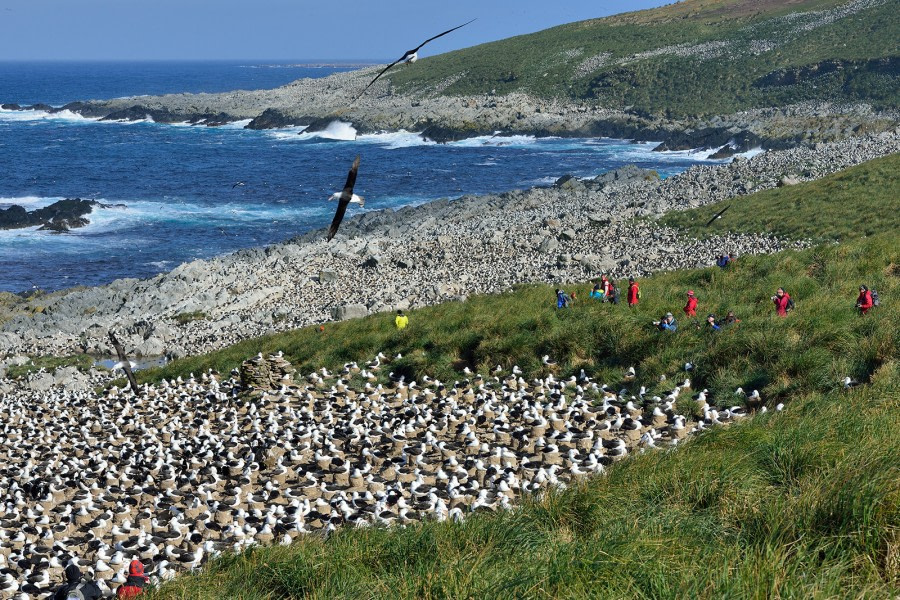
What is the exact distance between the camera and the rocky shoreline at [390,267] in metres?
32.8

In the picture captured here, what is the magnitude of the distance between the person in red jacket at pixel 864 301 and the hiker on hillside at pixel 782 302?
1.36m

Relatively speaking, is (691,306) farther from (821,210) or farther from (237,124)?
(237,124)

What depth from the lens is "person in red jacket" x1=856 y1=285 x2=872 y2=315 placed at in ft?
48.0

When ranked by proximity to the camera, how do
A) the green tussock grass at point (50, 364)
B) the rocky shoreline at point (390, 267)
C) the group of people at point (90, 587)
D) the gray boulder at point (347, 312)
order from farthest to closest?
the rocky shoreline at point (390, 267) < the green tussock grass at point (50, 364) < the gray boulder at point (347, 312) < the group of people at point (90, 587)

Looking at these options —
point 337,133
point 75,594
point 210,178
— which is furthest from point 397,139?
point 75,594

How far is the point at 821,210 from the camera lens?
35.1 metres

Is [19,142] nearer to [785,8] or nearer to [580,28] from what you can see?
[580,28]

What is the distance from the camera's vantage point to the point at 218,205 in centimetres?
6769

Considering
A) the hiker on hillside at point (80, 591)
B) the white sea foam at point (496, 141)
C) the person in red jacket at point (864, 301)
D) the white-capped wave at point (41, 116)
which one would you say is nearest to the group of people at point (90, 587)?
the hiker on hillside at point (80, 591)

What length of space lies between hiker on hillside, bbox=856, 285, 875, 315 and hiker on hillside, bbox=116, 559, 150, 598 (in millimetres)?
12632

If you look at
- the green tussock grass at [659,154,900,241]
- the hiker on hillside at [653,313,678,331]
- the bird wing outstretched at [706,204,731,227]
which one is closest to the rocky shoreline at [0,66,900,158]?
the green tussock grass at [659,154,900,241]

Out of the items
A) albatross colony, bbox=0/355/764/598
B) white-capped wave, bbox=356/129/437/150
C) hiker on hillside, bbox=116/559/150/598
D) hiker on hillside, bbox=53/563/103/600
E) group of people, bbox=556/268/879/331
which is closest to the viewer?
hiker on hillside, bbox=116/559/150/598

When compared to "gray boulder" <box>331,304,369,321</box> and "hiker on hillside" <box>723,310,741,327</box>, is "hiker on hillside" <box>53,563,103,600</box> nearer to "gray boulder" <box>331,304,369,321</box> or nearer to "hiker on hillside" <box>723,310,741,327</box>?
"hiker on hillside" <box>723,310,741,327</box>

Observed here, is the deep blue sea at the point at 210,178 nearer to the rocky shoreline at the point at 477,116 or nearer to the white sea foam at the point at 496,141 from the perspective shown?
the white sea foam at the point at 496,141
